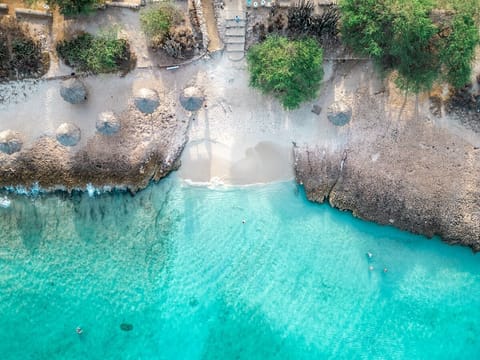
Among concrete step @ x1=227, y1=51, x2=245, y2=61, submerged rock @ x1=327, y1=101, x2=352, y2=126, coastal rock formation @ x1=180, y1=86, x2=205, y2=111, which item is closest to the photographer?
coastal rock formation @ x1=180, y1=86, x2=205, y2=111

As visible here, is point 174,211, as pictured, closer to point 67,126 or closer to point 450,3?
point 67,126

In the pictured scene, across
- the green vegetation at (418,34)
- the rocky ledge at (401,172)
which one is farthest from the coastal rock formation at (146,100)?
the green vegetation at (418,34)

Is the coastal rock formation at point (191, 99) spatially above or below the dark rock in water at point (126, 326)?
above

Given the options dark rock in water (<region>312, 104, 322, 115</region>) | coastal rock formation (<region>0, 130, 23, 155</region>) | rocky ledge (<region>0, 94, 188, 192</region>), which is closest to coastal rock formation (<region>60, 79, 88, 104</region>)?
rocky ledge (<region>0, 94, 188, 192</region>)

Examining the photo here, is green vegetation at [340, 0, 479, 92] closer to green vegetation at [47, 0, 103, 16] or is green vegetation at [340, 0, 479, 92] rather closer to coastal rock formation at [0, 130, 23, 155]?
green vegetation at [47, 0, 103, 16]

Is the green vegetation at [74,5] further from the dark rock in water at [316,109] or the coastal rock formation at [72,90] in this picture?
the dark rock in water at [316,109]

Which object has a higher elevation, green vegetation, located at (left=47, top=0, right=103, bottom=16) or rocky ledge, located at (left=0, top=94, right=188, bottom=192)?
green vegetation, located at (left=47, top=0, right=103, bottom=16)
